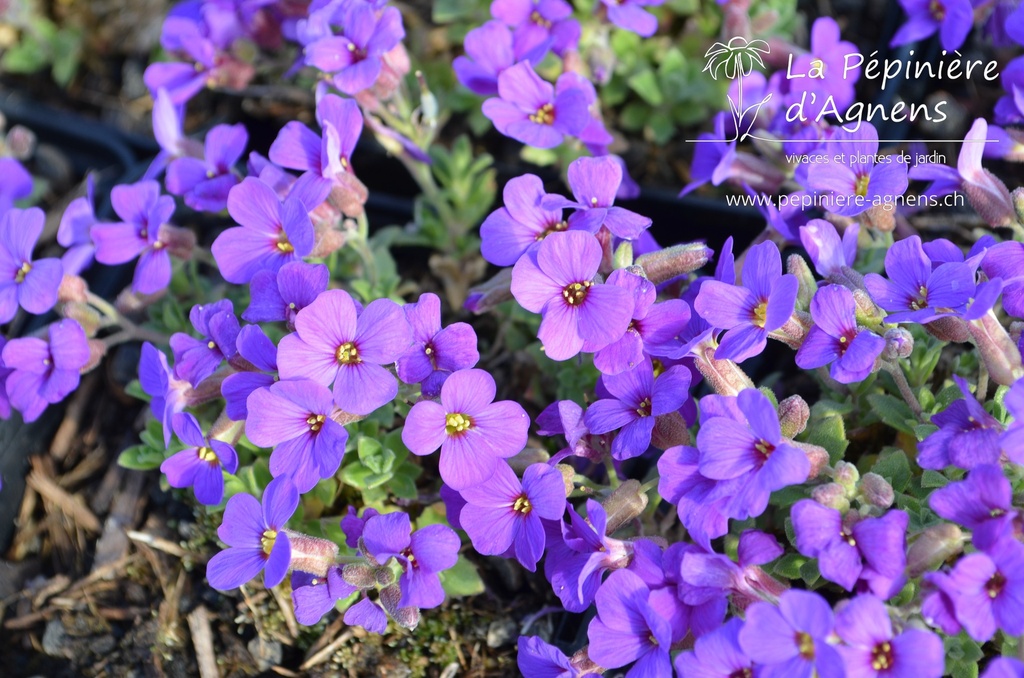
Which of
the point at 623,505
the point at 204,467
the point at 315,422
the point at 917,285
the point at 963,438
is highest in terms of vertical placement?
the point at 917,285

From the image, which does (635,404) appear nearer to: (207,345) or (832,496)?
(832,496)

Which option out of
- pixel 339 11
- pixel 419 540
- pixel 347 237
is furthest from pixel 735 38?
pixel 419 540

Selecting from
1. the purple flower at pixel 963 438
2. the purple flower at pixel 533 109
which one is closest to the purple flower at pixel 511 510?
the purple flower at pixel 963 438

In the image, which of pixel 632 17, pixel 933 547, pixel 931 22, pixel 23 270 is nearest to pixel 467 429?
pixel 933 547

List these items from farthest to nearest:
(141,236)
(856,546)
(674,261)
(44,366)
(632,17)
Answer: (632,17) < (141,236) < (44,366) < (674,261) < (856,546)

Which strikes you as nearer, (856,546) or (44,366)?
(856,546)

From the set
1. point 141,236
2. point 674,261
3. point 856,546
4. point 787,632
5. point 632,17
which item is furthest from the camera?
point 632,17

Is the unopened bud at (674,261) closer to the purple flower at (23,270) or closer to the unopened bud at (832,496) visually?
the unopened bud at (832,496)

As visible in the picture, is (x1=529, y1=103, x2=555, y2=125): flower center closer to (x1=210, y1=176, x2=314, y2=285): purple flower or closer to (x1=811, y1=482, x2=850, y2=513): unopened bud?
(x1=210, y1=176, x2=314, y2=285): purple flower
